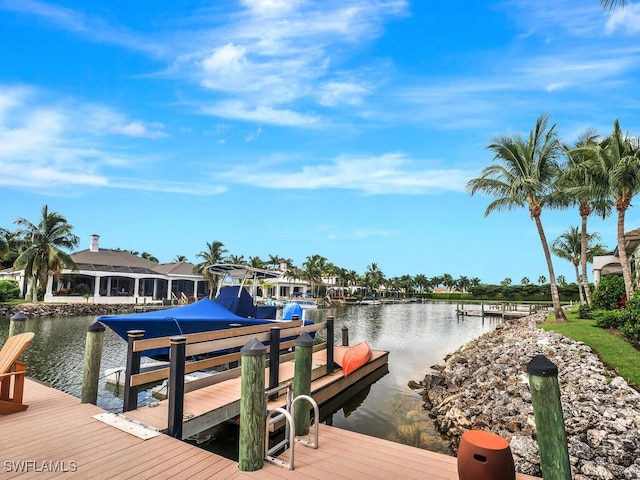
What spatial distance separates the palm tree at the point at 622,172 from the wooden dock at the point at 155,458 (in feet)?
49.0

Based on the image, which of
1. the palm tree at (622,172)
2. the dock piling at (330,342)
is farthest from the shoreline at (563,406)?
the palm tree at (622,172)

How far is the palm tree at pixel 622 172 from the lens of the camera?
14.5 meters

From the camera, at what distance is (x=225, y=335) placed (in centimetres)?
708

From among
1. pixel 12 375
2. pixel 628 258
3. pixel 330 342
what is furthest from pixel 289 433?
pixel 628 258

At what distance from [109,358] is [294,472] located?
13.1m

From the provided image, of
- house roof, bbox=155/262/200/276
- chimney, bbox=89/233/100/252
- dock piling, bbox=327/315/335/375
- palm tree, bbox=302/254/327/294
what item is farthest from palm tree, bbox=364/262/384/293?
dock piling, bbox=327/315/335/375

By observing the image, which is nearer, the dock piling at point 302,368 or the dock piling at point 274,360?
the dock piling at point 302,368

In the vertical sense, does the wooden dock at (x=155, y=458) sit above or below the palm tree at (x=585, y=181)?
below

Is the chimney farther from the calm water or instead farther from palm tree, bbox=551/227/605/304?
palm tree, bbox=551/227/605/304

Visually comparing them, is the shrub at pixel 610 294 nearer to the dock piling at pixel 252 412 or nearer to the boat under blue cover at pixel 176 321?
the boat under blue cover at pixel 176 321

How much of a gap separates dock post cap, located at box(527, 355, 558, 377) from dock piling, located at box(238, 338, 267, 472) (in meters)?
2.63

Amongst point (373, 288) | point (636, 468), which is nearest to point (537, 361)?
point (636, 468)

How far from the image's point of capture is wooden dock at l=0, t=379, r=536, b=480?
3.76m

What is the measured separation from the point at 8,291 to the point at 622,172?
151ft
